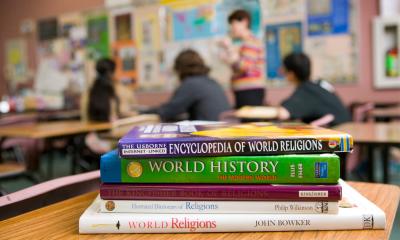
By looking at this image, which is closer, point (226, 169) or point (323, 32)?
point (226, 169)

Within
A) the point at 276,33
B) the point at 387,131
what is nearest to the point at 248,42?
the point at 276,33

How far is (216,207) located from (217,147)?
10cm

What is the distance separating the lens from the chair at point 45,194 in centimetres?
77

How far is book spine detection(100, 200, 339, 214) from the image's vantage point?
2.10 ft

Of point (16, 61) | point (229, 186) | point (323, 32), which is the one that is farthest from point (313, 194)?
point (16, 61)

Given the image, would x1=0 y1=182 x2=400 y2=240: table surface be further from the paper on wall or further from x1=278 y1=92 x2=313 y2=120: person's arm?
the paper on wall

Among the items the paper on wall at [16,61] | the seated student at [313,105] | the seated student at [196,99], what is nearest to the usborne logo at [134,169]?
the seated student at [313,105]

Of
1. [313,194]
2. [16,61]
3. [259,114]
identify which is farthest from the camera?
[16,61]

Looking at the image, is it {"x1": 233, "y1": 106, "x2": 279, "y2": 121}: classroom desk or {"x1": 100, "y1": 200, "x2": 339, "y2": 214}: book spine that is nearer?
{"x1": 100, "y1": 200, "x2": 339, "y2": 214}: book spine

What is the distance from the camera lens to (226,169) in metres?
0.65

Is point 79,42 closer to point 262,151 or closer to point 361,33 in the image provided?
point 361,33

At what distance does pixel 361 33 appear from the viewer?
4844 millimetres

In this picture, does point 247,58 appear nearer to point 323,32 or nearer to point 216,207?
point 323,32

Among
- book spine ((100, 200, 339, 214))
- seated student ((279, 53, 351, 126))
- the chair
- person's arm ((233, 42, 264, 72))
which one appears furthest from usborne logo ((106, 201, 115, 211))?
person's arm ((233, 42, 264, 72))
